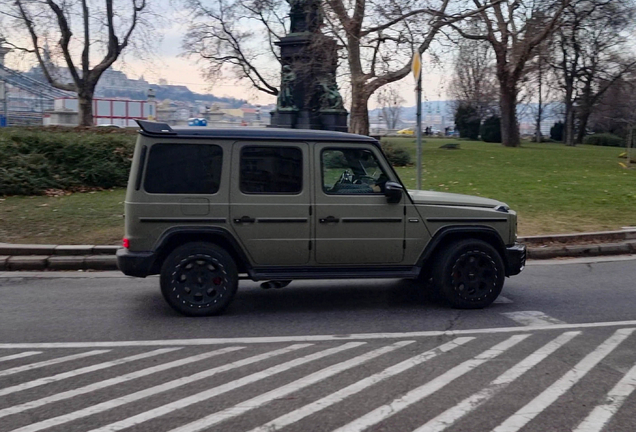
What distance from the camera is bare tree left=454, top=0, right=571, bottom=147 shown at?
29609mm

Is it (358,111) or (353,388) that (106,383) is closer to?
(353,388)

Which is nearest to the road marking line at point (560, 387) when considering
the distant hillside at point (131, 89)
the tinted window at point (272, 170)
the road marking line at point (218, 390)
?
the road marking line at point (218, 390)

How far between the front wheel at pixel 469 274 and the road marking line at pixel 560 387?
1396 millimetres

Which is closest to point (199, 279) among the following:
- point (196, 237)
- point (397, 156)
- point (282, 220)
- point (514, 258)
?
point (196, 237)

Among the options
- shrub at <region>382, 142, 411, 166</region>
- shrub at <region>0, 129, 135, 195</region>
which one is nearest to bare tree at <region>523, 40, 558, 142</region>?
shrub at <region>382, 142, 411, 166</region>

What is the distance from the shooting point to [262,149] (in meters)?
7.49

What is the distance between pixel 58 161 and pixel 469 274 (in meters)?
11.0

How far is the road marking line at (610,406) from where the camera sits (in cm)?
471

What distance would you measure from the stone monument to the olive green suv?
53.5 ft

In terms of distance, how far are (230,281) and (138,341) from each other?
3.85 ft

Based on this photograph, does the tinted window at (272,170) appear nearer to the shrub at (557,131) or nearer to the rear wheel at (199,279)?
the rear wheel at (199,279)

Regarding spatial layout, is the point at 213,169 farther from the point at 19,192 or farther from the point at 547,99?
the point at 547,99

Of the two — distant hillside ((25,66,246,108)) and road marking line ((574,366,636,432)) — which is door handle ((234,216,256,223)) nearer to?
road marking line ((574,366,636,432))

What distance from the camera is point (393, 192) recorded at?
297 inches
